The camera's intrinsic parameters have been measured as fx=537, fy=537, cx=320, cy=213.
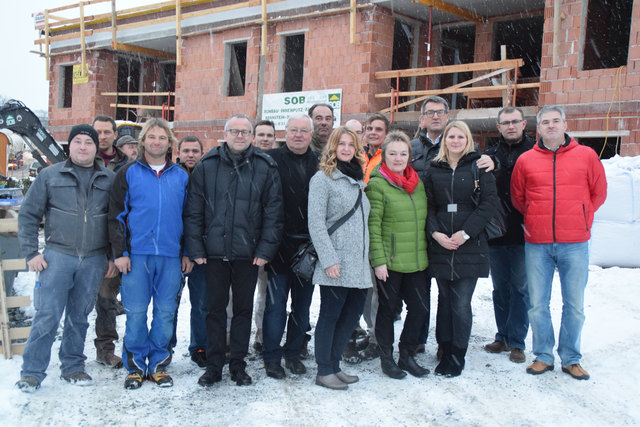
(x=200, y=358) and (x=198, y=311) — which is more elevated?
(x=198, y=311)

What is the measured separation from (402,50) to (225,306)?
12.0m

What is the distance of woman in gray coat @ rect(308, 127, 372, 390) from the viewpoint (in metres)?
3.73

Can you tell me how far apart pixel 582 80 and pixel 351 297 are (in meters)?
7.37

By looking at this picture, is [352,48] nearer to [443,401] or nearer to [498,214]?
[498,214]

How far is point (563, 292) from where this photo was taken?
419 centimetres

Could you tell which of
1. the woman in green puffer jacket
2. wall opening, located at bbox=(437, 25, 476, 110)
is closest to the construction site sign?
wall opening, located at bbox=(437, 25, 476, 110)

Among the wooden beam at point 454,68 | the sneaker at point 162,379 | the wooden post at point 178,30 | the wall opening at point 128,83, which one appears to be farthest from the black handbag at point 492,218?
the wall opening at point 128,83

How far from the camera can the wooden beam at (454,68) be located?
1006 cm

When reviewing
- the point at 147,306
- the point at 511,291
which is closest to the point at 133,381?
the point at 147,306

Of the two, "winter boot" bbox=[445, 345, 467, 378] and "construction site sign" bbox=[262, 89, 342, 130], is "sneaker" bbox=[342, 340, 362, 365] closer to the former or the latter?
"winter boot" bbox=[445, 345, 467, 378]

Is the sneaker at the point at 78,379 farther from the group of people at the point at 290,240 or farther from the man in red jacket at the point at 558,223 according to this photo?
the man in red jacket at the point at 558,223

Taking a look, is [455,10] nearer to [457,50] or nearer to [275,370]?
[457,50]

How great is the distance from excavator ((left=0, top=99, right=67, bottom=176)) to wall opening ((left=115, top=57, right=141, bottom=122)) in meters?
11.3

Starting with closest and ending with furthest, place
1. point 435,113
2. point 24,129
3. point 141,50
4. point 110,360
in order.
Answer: point 110,360, point 435,113, point 24,129, point 141,50
